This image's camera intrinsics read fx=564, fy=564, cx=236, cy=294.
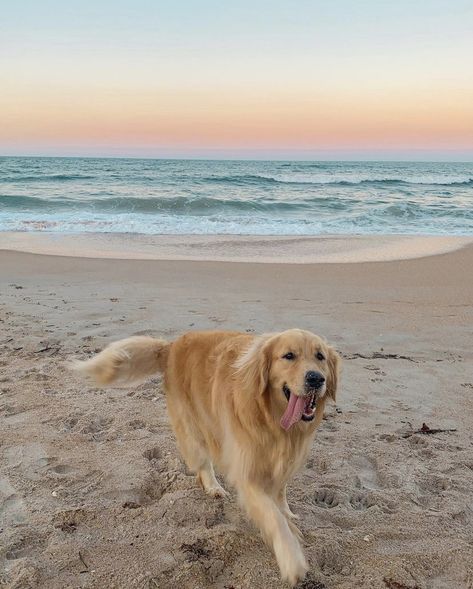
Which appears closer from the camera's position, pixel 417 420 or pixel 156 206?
pixel 417 420

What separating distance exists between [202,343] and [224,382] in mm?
403

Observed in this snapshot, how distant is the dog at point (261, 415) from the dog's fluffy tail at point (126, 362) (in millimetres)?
254

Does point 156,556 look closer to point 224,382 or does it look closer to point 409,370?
point 224,382

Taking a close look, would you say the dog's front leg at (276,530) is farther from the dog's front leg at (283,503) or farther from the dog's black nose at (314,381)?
the dog's black nose at (314,381)

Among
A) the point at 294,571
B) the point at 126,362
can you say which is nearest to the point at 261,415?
the point at 294,571

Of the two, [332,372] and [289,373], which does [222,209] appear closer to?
[332,372]

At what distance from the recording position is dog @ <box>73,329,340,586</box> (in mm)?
2693

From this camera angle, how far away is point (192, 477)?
3.41 m

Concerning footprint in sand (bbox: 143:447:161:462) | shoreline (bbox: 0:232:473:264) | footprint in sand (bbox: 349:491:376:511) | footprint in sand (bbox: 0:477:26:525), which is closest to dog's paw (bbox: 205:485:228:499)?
footprint in sand (bbox: 143:447:161:462)

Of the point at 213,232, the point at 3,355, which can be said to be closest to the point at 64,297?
the point at 3,355

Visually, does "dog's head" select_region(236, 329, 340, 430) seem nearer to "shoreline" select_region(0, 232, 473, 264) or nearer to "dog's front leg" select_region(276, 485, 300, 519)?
"dog's front leg" select_region(276, 485, 300, 519)

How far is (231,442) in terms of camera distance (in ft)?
9.74

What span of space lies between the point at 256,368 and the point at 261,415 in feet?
0.78

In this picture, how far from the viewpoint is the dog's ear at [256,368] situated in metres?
2.80
